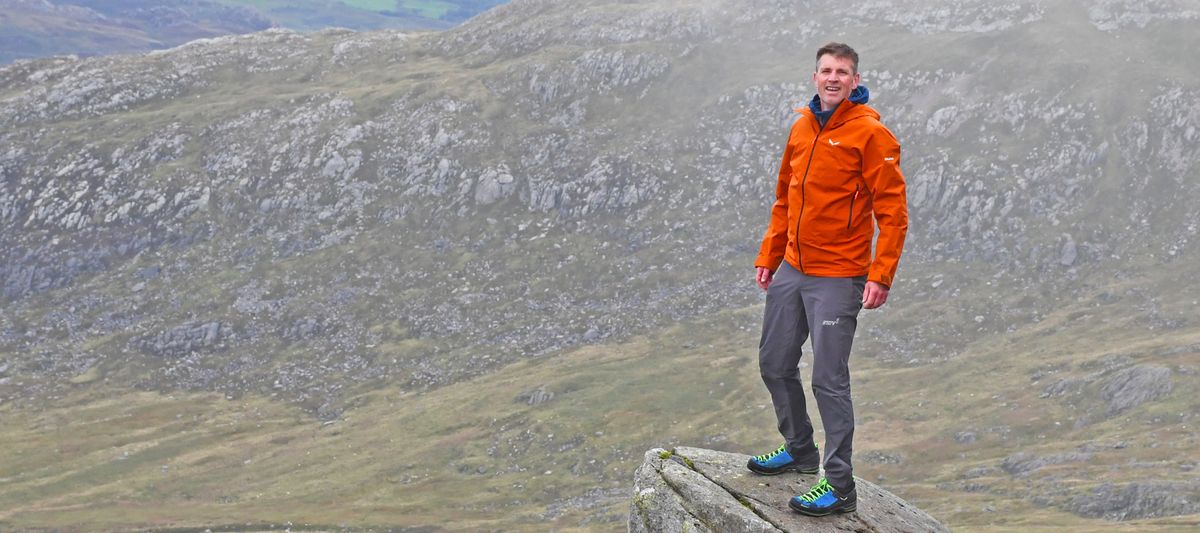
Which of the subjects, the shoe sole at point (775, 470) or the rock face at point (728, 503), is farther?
the shoe sole at point (775, 470)

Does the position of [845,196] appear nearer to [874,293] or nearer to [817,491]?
[874,293]

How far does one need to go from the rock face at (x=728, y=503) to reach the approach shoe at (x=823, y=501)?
16 cm

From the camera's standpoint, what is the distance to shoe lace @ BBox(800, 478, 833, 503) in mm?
15320

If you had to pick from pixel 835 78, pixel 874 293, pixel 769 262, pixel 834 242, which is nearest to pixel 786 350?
pixel 769 262

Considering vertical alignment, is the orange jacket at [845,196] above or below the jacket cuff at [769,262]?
above

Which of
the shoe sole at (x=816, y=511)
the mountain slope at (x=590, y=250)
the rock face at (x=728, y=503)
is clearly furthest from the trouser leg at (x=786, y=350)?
the mountain slope at (x=590, y=250)

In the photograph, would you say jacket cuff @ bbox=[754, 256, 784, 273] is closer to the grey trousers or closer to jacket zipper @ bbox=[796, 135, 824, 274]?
the grey trousers

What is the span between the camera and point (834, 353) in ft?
48.4

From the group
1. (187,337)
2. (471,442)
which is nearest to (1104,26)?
(471,442)

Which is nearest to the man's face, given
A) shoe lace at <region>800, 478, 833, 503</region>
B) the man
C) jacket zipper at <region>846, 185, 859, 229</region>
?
the man

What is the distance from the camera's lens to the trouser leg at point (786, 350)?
1548 cm

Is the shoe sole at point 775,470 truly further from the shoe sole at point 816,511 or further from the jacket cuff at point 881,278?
the jacket cuff at point 881,278

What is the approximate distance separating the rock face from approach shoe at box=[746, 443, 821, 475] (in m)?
0.12

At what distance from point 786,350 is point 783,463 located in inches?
87.6
